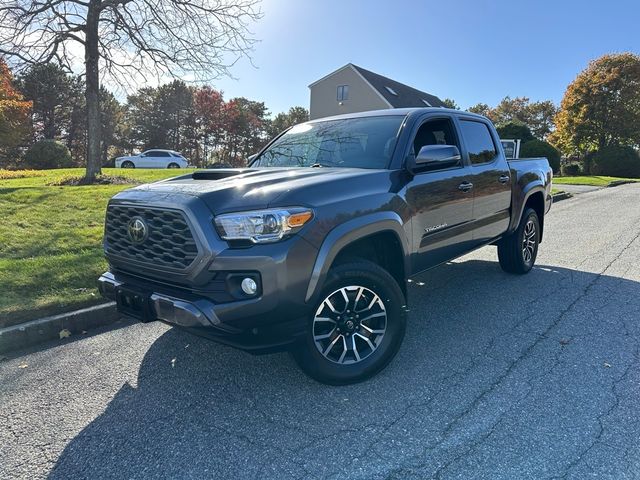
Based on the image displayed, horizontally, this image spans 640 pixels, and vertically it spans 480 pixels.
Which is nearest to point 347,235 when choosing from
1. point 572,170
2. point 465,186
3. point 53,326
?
point 465,186

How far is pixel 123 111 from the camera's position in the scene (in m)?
52.3

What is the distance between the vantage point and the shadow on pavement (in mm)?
2287

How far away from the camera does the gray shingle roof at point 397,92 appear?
32.9 meters

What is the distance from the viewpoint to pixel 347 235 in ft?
9.20

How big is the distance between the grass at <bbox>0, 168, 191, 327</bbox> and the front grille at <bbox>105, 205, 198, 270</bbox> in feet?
4.67

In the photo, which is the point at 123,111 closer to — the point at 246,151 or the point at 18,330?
the point at 246,151

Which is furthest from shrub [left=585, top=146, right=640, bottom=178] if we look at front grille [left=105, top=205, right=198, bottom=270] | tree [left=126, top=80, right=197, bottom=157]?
tree [left=126, top=80, right=197, bottom=157]

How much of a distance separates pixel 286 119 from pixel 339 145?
58668 mm

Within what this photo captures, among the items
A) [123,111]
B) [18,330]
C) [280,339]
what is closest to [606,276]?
[280,339]

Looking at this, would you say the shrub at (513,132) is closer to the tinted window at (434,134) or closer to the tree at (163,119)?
the tinted window at (434,134)

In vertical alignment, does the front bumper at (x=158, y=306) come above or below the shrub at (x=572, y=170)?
below

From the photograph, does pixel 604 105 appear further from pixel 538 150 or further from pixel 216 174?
pixel 216 174

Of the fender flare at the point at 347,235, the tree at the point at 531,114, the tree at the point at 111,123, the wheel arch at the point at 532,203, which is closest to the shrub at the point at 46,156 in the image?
the tree at the point at 111,123

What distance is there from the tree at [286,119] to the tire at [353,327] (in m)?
56.8
